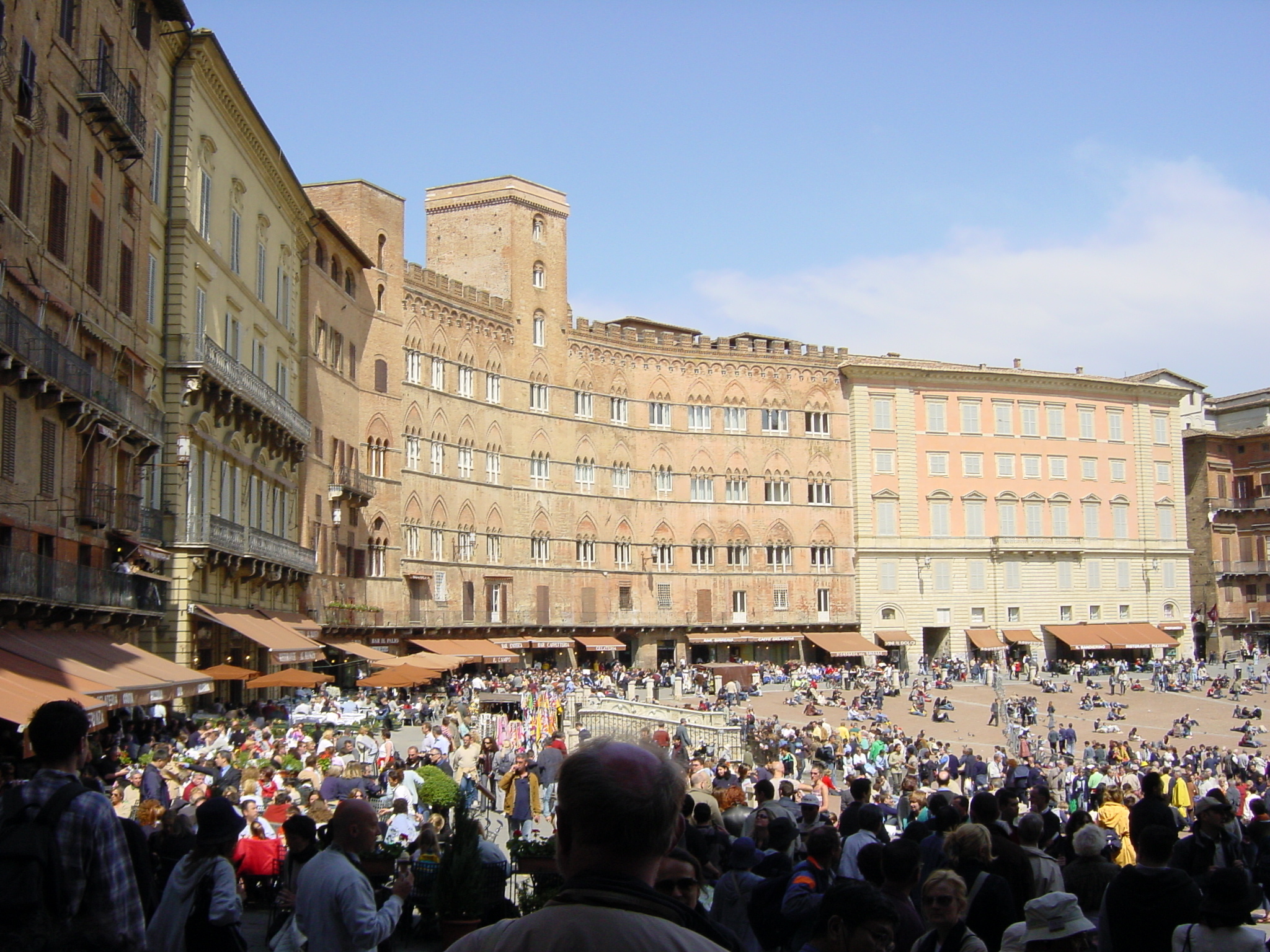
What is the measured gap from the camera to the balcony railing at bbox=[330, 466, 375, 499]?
46.3m

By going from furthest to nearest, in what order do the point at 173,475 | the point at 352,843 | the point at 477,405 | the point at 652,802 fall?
the point at 477,405 → the point at 173,475 → the point at 352,843 → the point at 652,802

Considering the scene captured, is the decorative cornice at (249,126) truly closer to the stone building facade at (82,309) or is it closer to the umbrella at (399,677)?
the stone building facade at (82,309)

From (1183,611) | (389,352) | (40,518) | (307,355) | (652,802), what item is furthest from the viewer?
(1183,611)

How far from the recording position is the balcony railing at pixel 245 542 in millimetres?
31188

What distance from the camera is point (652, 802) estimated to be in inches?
135

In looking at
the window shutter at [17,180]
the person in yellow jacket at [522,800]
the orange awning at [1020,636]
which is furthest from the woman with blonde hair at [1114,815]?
the orange awning at [1020,636]

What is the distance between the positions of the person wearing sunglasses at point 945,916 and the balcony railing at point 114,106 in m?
22.1

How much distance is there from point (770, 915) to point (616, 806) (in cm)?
413

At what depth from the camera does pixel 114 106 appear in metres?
24.8

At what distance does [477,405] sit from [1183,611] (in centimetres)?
3901

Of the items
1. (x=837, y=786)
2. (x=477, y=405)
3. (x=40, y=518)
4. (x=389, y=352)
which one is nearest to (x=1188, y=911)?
(x=40, y=518)

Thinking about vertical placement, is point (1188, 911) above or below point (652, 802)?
below

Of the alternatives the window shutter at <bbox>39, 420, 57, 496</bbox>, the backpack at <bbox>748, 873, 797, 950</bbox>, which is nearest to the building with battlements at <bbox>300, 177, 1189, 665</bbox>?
the window shutter at <bbox>39, 420, 57, 496</bbox>

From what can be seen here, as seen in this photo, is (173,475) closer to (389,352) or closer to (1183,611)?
(389,352)
